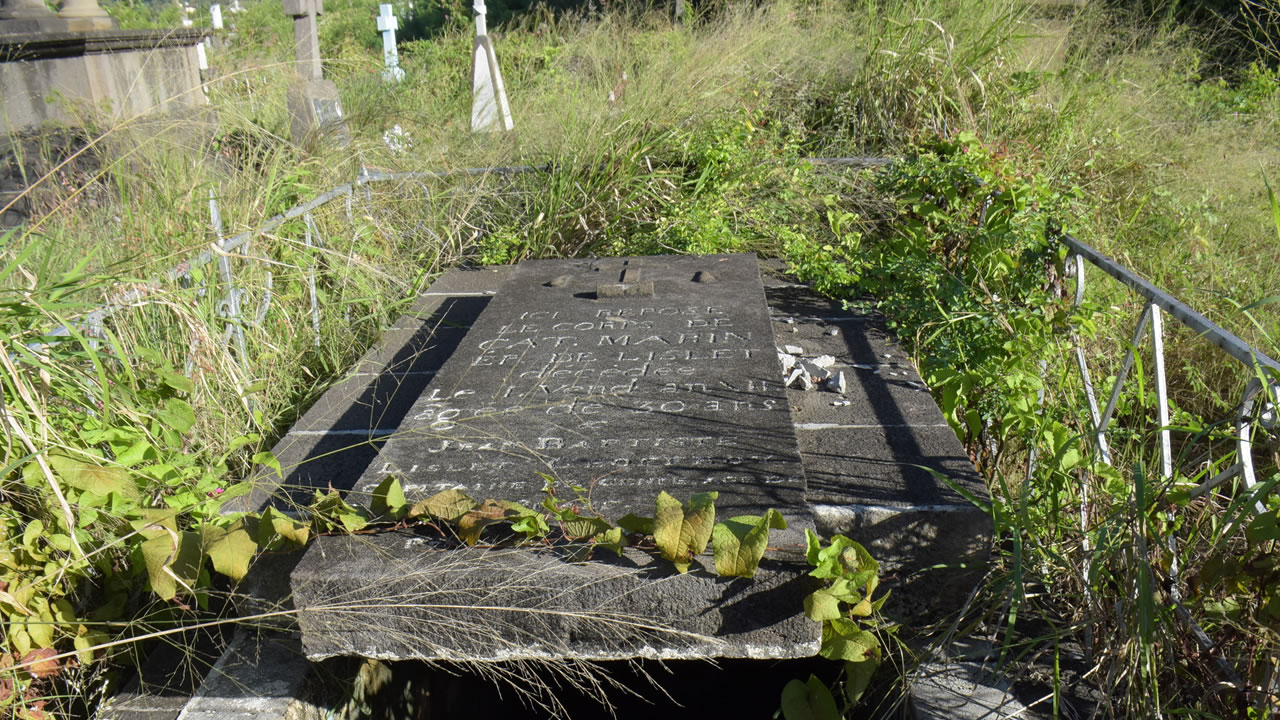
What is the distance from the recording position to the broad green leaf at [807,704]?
2098 mm

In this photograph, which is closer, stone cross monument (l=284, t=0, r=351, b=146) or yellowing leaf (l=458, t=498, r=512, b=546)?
yellowing leaf (l=458, t=498, r=512, b=546)

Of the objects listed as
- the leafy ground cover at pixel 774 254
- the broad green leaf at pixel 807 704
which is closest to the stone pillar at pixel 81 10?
the leafy ground cover at pixel 774 254

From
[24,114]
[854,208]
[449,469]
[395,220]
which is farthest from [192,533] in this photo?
[24,114]

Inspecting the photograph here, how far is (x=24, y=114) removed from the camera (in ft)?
29.3

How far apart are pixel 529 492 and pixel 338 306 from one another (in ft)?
6.98

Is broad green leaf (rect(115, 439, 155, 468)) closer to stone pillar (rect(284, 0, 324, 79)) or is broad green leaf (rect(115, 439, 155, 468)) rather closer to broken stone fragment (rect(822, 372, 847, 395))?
broken stone fragment (rect(822, 372, 847, 395))

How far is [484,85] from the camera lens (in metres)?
8.37

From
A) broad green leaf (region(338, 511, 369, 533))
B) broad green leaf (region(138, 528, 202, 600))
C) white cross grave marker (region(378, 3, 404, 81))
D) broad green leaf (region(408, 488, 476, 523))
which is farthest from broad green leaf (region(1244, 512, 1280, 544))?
white cross grave marker (region(378, 3, 404, 81))

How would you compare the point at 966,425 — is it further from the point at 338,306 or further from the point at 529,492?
the point at 338,306

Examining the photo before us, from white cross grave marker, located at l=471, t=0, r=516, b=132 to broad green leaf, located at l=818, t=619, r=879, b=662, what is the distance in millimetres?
6150

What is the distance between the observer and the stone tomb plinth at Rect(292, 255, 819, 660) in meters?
1.96

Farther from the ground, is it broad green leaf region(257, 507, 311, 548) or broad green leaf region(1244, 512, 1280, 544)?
broad green leaf region(1244, 512, 1280, 544)

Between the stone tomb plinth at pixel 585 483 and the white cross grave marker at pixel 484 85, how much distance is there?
4634mm

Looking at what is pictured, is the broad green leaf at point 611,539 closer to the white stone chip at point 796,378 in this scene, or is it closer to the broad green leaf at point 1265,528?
the broad green leaf at point 1265,528
